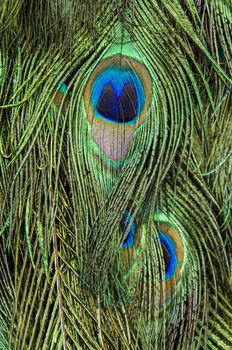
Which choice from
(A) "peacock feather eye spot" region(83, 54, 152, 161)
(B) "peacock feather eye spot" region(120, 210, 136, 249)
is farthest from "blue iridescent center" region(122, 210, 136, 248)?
(A) "peacock feather eye spot" region(83, 54, 152, 161)

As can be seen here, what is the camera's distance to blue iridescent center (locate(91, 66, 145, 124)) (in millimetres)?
1426

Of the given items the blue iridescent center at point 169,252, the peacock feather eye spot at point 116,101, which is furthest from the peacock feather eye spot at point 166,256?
the peacock feather eye spot at point 116,101

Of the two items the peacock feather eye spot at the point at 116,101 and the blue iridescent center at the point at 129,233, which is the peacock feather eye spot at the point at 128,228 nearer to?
the blue iridescent center at the point at 129,233

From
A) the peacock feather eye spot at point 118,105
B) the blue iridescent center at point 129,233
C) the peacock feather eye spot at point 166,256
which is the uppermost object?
the peacock feather eye spot at point 118,105

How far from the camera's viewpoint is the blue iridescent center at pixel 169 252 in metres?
1.42

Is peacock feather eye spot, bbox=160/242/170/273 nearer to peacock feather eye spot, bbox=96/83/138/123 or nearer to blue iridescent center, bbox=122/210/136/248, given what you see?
blue iridescent center, bbox=122/210/136/248

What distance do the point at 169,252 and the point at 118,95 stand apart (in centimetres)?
36

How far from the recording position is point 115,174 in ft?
4.61

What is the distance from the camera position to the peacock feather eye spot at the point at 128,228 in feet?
4.56

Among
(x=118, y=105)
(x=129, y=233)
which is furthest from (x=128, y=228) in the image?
(x=118, y=105)

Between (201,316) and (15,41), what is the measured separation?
0.72 meters

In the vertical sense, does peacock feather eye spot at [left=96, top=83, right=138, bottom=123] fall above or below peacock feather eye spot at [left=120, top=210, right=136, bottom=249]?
above

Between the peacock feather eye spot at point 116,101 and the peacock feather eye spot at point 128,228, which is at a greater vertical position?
the peacock feather eye spot at point 116,101

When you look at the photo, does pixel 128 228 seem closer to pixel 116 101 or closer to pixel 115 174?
pixel 115 174
